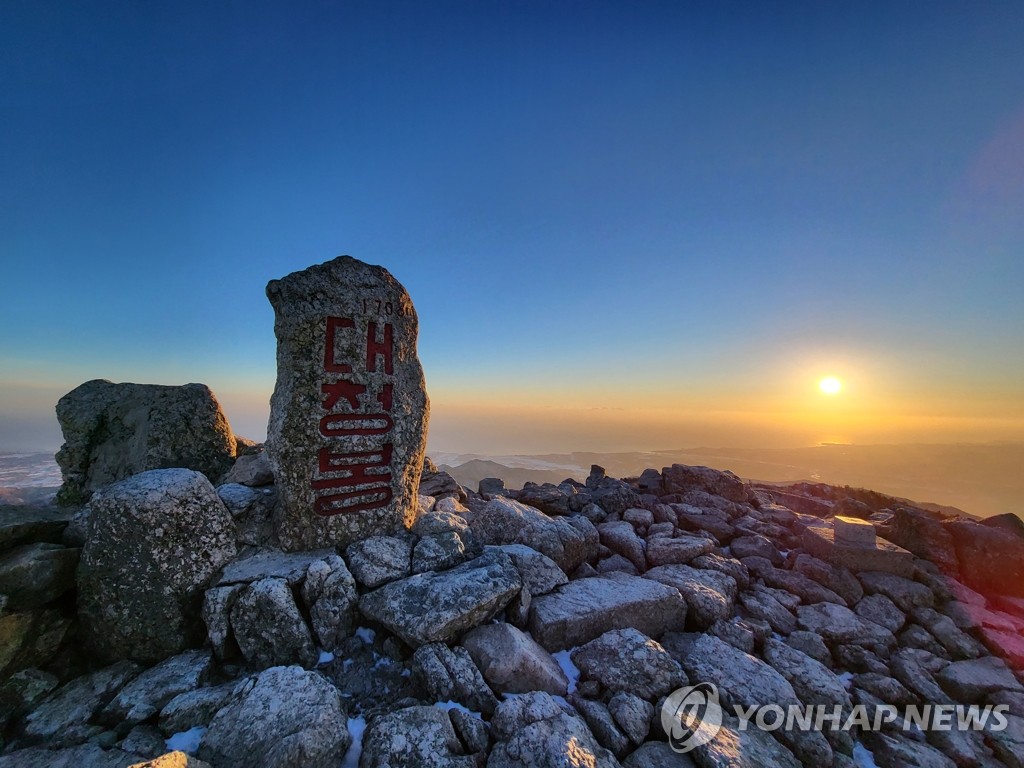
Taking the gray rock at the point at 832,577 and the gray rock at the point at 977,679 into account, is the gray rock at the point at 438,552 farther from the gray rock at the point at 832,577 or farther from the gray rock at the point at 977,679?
the gray rock at the point at 977,679

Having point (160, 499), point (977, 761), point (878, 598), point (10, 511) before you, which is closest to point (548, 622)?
point (977, 761)

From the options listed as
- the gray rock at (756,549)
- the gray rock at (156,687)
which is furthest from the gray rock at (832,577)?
the gray rock at (156,687)

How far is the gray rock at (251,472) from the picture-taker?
727 cm

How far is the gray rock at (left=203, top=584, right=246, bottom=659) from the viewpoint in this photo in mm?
5090

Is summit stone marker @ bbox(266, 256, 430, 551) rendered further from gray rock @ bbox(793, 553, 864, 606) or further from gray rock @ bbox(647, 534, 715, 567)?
gray rock @ bbox(793, 553, 864, 606)

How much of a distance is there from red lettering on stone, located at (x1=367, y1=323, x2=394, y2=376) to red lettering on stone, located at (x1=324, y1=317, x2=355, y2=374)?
1.24 feet

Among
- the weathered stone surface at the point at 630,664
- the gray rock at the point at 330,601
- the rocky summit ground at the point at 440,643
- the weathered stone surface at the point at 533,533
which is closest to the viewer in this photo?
the rocky summit ground at the point at 440,643

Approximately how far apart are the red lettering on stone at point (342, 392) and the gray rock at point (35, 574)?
3554mm

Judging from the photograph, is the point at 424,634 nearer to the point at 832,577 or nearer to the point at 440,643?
the point at 440,643

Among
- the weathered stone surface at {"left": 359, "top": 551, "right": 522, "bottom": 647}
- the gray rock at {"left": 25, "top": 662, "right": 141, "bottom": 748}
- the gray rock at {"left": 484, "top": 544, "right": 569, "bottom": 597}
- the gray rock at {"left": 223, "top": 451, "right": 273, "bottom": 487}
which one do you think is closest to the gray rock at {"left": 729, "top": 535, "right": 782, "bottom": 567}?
the gray rock at {"left": 484, "top": 544, "right": 569, "bottom": 597}

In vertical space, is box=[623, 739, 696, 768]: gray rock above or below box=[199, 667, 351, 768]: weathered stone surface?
below

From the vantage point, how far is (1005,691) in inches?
219

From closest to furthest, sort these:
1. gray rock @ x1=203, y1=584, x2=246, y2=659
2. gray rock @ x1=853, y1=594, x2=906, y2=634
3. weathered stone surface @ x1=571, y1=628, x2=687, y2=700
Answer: weathered stone surface @ x1=571, y1=628, x2=687, y2=700, gray rock @ x1=203, y1=584, x2=246, y2=659, gray rock @ x1=853, y1=594, x2=906, y2=634

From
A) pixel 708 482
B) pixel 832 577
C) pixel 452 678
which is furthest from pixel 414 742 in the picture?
pixel 708 482
